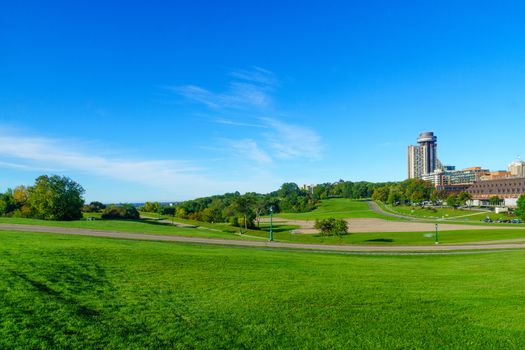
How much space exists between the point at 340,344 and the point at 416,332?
2427 mm

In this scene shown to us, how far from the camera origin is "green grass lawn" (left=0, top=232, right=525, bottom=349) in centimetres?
729

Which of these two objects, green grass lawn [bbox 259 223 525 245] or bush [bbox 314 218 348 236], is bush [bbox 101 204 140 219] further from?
bush [bbox 314 218 348 236]

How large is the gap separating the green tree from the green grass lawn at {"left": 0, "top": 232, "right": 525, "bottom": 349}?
56.0 metres

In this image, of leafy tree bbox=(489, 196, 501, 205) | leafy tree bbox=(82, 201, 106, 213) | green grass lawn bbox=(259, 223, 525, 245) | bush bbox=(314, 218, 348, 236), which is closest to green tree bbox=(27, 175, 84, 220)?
green grass lawn bbox=(259, 223, 525, 245)

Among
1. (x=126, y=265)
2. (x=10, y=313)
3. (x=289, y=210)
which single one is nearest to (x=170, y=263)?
(x=126, y=265)

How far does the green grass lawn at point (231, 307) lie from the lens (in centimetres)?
729

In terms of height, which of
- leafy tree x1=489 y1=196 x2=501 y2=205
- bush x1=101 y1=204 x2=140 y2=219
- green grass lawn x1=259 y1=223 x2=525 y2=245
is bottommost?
green grass lawn x1=259 y1=223 x2=525 y2=245

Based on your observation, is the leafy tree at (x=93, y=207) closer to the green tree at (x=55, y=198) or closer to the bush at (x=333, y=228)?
the green tree at (x=55, y=198)

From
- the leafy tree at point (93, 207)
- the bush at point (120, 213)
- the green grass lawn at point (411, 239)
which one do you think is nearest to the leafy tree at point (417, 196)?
the green grass lawn at point (411, 239)

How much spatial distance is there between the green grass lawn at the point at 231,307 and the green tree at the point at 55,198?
184ft

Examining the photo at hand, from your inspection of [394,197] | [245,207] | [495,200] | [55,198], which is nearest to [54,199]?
[55,198]

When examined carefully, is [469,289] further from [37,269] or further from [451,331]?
[37,269]

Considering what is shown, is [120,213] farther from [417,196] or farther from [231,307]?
[417,196]

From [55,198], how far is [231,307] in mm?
66801
